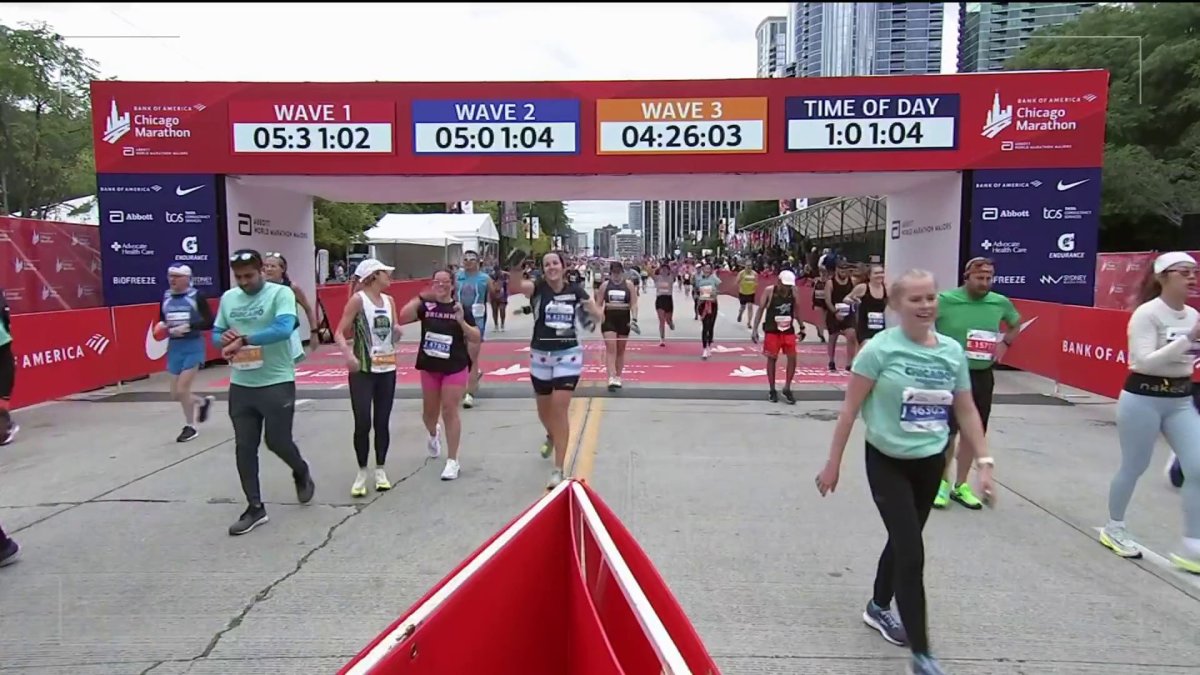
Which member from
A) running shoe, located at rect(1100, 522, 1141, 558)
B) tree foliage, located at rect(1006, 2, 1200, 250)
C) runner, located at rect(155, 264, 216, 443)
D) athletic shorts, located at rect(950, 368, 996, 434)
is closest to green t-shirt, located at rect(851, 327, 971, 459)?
athletic shorts, located at rect(950, 368, 996, 434)

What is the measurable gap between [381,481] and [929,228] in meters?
11.3

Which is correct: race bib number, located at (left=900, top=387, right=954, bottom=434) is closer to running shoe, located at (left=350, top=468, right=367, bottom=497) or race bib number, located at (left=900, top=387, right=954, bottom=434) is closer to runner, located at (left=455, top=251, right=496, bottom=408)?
running shoe, located at (left=350, top=468, right=367, bottom=497)

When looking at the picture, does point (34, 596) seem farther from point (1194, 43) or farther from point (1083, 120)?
point (1194, 43)

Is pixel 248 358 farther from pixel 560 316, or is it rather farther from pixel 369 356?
pixel 560 316

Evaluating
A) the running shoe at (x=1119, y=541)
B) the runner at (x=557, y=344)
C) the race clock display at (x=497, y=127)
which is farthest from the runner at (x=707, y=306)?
the running shoe at (x=1119, y=541)

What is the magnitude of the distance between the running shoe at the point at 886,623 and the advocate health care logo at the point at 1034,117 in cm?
1075

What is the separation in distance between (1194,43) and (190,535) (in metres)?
30.0

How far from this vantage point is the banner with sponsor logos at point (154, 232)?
12883 mm

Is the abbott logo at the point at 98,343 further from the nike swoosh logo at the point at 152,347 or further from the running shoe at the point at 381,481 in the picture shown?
the running shoe at the point at 381,481

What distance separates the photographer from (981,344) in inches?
201

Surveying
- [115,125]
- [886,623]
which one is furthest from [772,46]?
[886,623]

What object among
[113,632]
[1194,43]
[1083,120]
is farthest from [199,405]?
[1194,43]

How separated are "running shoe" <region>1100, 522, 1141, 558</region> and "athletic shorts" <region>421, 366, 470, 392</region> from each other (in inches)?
177

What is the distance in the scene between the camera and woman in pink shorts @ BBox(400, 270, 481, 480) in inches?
238
